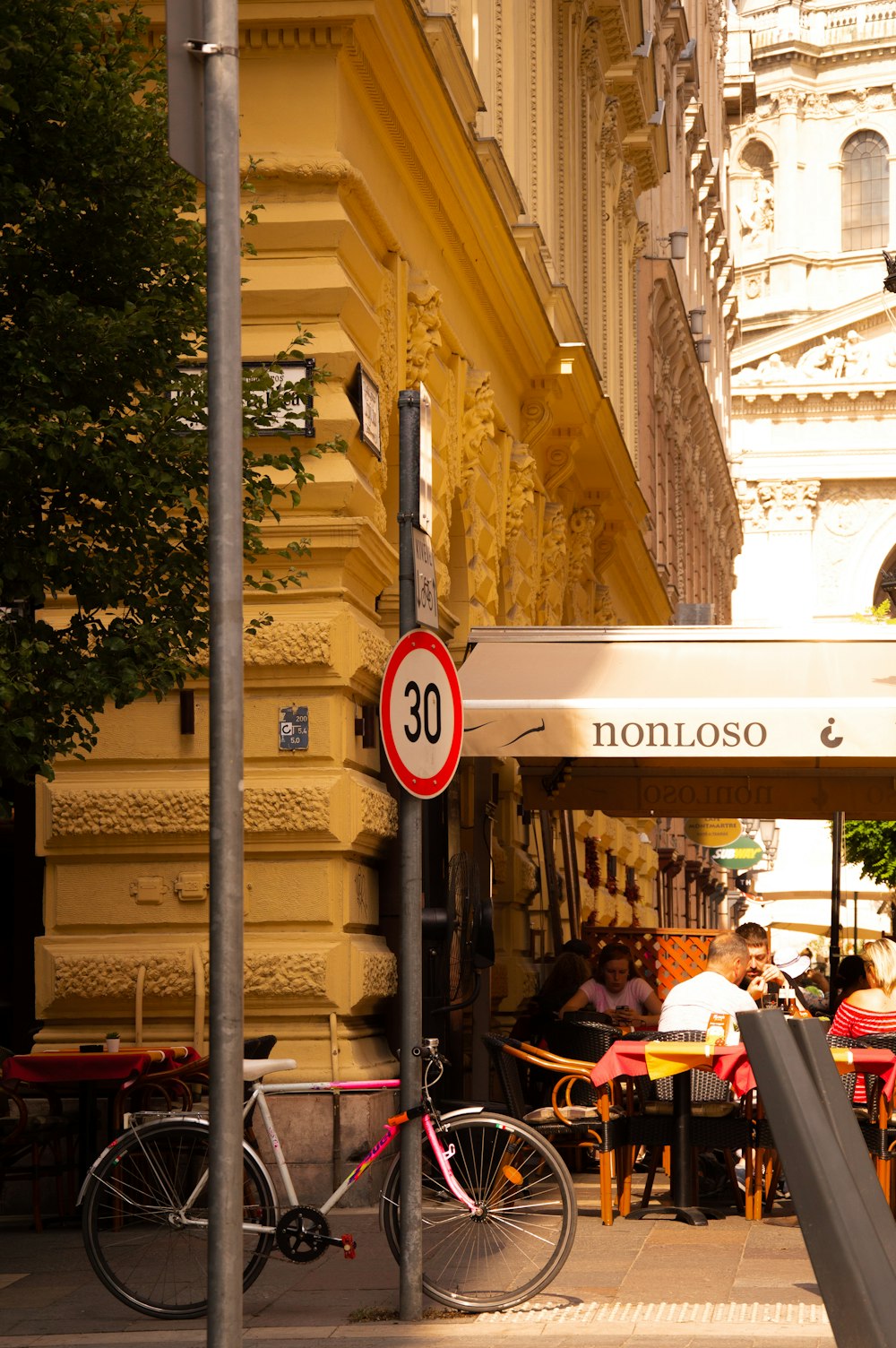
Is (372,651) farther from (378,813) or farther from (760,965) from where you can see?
(760,965)

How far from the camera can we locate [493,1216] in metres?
7.73

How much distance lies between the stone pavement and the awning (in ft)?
10.4

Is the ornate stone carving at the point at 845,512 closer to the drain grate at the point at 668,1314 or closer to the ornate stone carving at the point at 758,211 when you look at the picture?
the ornate stone carving at the point at 758,211

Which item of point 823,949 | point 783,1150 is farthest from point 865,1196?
point 823,949

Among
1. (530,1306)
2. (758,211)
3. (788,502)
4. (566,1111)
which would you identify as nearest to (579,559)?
(566,1111)

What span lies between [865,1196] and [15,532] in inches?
197

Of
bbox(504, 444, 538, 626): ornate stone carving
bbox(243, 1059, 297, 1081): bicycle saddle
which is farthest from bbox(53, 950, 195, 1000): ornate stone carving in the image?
bbox(504, 444, 538, 626): ornate stone carving

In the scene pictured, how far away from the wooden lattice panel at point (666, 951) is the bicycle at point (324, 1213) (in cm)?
1165

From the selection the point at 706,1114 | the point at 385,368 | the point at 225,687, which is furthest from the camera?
the point at 385,368

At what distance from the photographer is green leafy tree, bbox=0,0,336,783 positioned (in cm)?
754

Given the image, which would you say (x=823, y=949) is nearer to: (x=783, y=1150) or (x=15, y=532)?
(x=15, y=532)

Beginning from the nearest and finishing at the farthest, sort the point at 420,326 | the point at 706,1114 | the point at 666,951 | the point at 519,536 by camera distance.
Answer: the point at 706,1114, the point at 420,326, the point at 519,536, the point at 666,951

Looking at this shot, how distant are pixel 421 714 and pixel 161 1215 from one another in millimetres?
1910

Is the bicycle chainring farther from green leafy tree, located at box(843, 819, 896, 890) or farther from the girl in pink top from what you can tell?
green leafy tree, located at box(843, 819, 896, 890)
